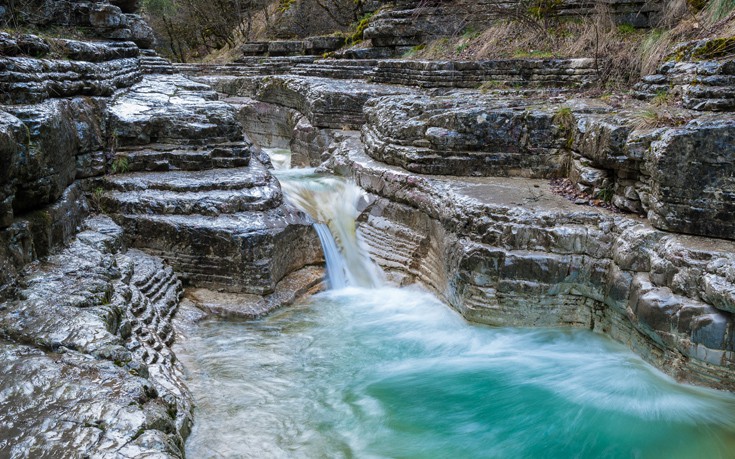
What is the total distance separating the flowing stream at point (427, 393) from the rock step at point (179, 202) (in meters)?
1.18

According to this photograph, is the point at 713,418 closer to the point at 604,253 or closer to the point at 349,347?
the point at 604,253

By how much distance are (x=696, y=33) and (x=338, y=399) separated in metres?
5.84

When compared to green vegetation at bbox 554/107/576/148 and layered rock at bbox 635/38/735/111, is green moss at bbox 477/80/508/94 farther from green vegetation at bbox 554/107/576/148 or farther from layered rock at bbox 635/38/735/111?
layered rock at bbox 635/38/735/111

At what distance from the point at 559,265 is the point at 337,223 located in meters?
2.89

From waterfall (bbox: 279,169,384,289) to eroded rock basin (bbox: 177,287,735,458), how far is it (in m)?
0.87

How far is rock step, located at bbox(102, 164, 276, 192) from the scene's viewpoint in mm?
6289

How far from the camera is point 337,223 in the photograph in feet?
24.0

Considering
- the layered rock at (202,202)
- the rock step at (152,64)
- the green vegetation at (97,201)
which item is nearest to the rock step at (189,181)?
the layered rock at (202,202)

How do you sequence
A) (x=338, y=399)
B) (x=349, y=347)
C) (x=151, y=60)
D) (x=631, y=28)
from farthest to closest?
(x=151, y=60), (x=631, y=28), (x=349, y=347), (x=338, y=399)

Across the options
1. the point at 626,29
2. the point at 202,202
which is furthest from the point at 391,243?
the point at 626,29

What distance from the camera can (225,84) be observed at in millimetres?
14664

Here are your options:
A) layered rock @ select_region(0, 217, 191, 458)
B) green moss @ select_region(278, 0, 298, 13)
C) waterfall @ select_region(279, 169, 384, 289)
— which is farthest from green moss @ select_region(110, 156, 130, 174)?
green moss @ select_region(278, 0, 298, 13)

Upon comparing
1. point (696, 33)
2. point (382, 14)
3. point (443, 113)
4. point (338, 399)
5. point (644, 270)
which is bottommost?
point (338, 399)

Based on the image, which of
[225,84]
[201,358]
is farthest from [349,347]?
[225,84]
